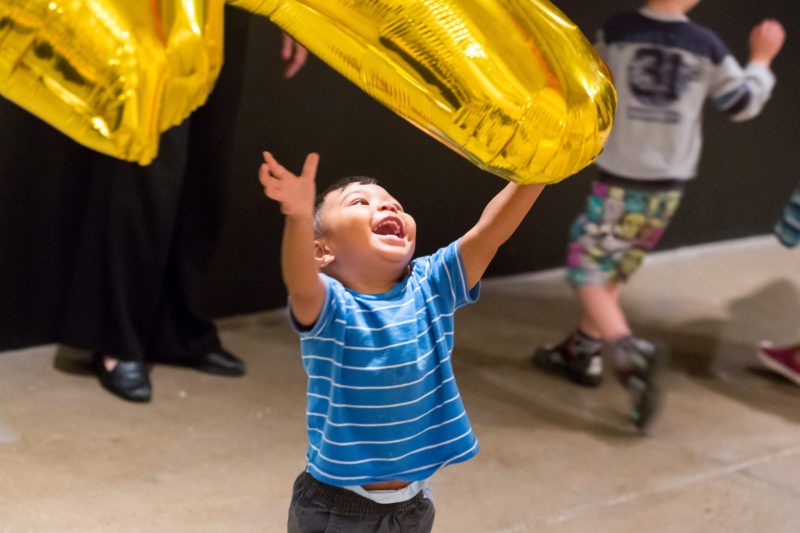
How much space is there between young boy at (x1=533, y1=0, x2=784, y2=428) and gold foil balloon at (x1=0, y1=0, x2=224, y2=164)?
1.33 metres

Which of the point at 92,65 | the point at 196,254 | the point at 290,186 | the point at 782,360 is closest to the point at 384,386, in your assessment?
the point at 290,186

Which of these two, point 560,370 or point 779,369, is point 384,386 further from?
point 779,369

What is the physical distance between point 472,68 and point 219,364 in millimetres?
1443

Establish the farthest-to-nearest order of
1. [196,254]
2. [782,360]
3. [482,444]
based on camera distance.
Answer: [782,360], [196,254], [482,444]

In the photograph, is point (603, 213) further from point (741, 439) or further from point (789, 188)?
point (789, 188)

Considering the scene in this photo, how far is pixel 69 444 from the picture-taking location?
1865mm

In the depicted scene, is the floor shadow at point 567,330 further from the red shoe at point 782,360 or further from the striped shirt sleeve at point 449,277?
the striped shirt sleeve at point 449,277

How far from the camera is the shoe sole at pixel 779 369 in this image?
8.41 feet

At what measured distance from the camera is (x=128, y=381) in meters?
2.07

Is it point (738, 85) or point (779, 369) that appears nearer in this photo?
point (738, 85)

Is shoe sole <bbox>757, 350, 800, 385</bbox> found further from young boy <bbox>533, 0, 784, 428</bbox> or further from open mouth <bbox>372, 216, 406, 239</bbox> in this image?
open mouth <bbox>372, 216, 406, 239</bbox>

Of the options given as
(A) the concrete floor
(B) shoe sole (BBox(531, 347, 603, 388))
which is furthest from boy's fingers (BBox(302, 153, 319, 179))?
(B) shoe sole (BBox(531, 347, 603, 388))

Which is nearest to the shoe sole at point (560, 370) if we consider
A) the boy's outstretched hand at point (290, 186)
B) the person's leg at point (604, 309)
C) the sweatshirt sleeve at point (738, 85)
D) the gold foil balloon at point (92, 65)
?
the person's leg at point (604, 309)

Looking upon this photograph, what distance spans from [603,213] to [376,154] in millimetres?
1063
